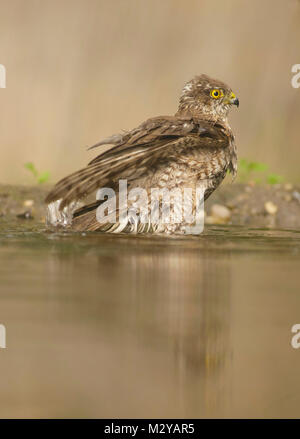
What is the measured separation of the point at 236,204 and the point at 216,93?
1.80 meters

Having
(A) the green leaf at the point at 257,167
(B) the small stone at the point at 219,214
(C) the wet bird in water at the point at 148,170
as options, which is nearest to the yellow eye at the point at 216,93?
(C) the wet bird in water at the point at 148,170

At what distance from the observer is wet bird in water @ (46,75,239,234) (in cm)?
498

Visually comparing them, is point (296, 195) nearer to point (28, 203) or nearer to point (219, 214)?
point (219, 214)

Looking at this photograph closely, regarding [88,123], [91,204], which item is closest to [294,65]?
[88,123]

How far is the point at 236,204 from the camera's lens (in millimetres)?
7516

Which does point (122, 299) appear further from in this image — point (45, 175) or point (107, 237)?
point (45, 175)

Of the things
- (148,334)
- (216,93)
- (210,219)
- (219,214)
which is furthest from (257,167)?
(148,334)

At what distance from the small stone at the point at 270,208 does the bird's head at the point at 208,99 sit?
Answer: 1.70 m

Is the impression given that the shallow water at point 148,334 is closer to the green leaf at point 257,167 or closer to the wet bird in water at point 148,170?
the wet bird in water at point 148,170

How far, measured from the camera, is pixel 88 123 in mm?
8828

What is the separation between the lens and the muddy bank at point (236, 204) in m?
7.07

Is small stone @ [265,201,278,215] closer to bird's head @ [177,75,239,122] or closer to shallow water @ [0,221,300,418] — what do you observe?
bird's head @ [177,75,239,122]

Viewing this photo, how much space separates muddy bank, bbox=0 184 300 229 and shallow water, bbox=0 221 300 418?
2.81 m

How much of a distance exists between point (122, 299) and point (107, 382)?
1033 mm
